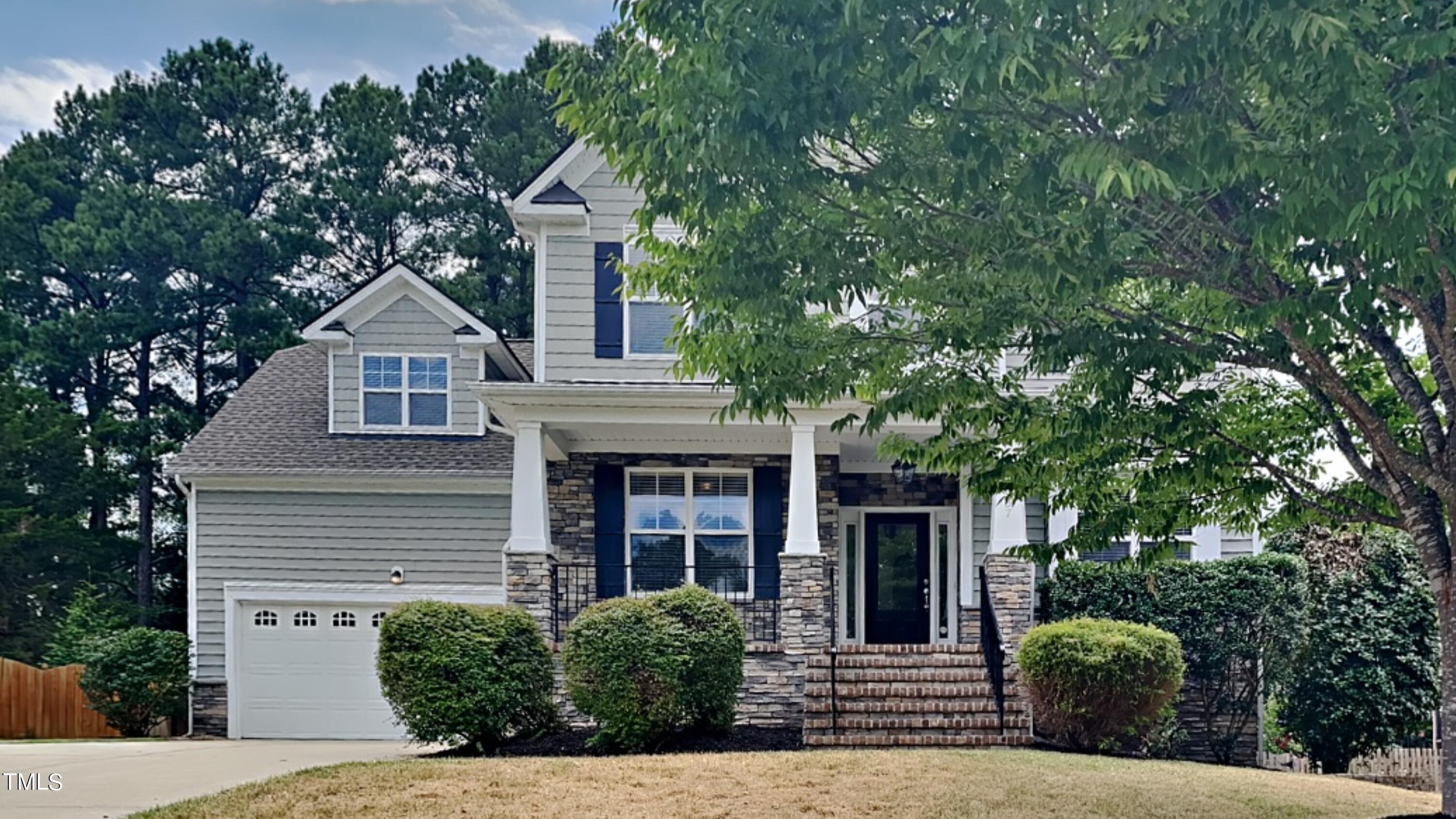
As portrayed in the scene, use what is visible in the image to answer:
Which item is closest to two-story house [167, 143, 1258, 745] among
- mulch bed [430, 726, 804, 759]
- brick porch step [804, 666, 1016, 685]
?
brick porch step [804, 666, 1016, 685]

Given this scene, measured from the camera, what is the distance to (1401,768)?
13.0m

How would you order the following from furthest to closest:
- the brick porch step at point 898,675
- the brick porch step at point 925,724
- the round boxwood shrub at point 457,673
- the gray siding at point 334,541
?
the gray siding at point 334,541, the brick porch step at point 898,675, the brick porch step at point 925,724, the round boxwood shrub at point 457,673

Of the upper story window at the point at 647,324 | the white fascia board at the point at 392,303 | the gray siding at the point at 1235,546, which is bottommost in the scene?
the gray siding at the point at 1235,546

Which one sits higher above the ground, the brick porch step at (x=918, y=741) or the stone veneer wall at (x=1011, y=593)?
the stone veneer wall at (x=1011, y=593)

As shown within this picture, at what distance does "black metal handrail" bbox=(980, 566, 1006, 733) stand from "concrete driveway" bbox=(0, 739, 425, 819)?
558 centimetres

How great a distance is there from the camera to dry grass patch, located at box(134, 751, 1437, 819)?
303 inches

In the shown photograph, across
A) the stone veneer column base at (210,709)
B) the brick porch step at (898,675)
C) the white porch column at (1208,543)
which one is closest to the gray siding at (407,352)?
the stone veneer column base at (210,709)

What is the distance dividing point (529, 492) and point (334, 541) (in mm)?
3850

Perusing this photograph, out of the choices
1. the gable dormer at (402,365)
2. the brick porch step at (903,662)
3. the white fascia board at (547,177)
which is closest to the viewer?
the brick porch step at (903,662)

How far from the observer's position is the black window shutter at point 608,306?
1412 cm

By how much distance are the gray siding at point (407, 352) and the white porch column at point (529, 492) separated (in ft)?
10.6

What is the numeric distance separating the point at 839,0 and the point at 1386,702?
11394 mm

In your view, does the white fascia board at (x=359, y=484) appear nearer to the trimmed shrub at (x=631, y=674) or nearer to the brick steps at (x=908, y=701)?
the trimmed shrub at (x=631, y=674)

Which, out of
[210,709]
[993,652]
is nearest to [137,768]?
[210,709]
